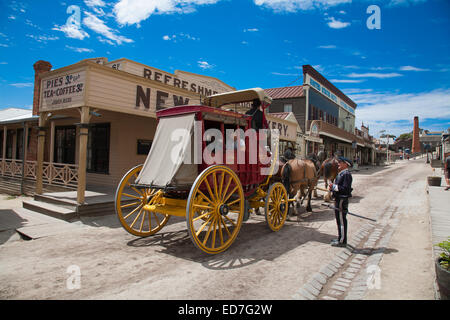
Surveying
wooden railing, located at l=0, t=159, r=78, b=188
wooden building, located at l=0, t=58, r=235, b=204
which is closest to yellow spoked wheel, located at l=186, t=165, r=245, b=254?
wooden building, located at l=0, t=58, r=235, b=204

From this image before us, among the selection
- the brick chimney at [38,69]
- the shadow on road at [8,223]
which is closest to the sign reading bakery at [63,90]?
the shadow on road at [8,223]

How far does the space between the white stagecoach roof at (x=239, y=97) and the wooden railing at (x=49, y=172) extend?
21.0 feet

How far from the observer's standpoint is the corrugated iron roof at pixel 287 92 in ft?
83.9

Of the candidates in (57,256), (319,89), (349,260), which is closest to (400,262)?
(349,260)

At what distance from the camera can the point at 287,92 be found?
26.5 meters

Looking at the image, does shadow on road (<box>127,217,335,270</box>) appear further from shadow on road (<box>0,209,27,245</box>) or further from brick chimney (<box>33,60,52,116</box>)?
brick chimney (<box>33,60,52,116</box>)

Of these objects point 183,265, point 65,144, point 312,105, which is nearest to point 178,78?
point 65,144

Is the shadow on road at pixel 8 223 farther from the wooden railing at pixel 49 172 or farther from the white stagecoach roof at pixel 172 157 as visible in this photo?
the white stagecoach roof at pixel 172 157

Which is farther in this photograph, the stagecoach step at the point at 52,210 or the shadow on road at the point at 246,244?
the stagecoach step at the point at 52,210

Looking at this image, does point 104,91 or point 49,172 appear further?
point 49,172

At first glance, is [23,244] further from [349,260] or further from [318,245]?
[349,260]

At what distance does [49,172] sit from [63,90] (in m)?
4.62

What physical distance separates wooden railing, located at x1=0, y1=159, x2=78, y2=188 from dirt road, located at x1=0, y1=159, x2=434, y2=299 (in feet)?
14.6

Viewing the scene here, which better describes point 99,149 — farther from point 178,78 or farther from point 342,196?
point 342,196
